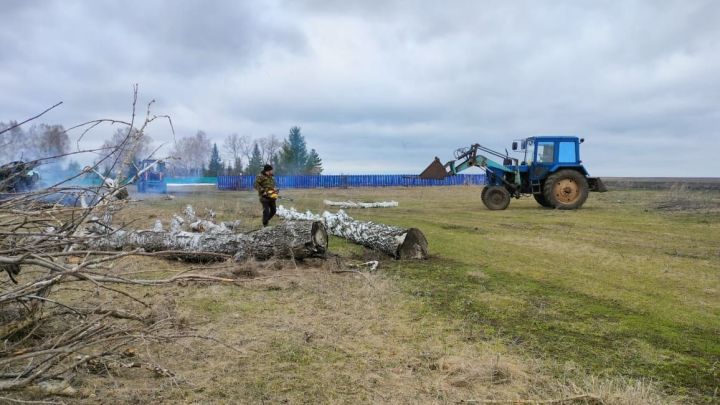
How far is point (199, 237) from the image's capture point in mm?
8156

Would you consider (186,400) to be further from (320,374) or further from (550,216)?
(550,216)

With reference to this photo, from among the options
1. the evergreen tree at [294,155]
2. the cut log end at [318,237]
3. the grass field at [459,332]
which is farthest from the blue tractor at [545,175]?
the evergreen tree at [294,155]

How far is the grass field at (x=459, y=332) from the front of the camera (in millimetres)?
3336

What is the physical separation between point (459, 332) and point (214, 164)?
7255 cm

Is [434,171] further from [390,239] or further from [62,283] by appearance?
[62,283]

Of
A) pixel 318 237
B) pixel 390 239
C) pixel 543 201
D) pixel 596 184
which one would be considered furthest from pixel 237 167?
pixel 318 237

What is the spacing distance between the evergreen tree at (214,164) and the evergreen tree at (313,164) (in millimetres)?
13469

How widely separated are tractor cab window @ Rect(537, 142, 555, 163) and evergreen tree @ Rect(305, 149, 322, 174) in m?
49.0

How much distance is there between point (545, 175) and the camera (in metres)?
17.2

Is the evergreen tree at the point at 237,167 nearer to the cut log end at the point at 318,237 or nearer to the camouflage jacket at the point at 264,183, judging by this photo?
the camouflage jacket at the point at 264,183

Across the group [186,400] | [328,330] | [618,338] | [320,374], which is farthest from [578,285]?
[186,400]

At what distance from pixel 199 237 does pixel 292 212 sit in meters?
7.08

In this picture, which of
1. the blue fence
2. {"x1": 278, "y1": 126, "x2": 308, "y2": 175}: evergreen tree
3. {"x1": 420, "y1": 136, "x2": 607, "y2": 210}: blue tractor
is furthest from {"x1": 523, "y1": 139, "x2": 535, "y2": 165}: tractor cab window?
{"x1": 278, "y1": 126, "x2": 308, "y2": 175}: evergreen tree

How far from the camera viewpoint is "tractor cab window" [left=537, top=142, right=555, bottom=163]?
55.6 feet
